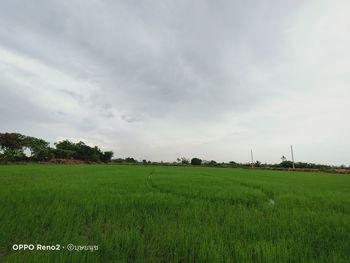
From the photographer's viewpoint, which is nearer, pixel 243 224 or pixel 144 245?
pixel 144 245

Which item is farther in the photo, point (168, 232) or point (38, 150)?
point (38, 150)

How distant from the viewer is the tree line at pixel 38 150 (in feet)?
126

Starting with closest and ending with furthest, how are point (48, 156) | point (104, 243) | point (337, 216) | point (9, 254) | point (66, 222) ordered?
point (9, 254) < point (104, 243) < point (66, 222) < point (337, 216) < point (48, 156)

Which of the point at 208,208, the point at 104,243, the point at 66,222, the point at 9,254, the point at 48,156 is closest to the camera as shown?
the point at 9,254

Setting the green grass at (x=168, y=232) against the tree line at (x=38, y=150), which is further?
the tree line at (x=38, y=150)

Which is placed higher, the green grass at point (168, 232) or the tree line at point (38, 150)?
the tree line at point (38, 150)

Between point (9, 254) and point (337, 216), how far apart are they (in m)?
5.01

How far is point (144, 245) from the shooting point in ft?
7.99

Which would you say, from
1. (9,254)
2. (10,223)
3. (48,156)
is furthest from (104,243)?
(48,156)

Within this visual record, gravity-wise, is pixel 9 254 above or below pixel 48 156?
below

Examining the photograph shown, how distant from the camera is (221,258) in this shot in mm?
2127

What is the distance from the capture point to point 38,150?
44750 millimetres

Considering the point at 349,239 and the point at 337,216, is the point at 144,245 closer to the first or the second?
the point at 349,239

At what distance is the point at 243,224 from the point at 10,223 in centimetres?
333
